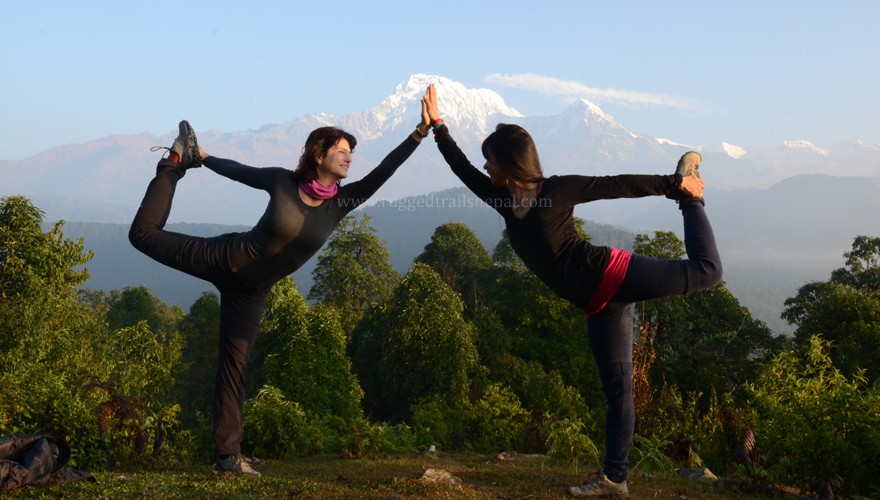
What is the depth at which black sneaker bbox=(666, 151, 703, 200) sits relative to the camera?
5.14m

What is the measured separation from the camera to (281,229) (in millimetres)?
5555

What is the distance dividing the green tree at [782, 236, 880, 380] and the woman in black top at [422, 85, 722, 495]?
21.7 m

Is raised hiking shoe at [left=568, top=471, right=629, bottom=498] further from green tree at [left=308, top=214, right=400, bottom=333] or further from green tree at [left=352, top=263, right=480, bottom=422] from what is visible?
green tree at [left=308, top=214, right=400, bottom=333]

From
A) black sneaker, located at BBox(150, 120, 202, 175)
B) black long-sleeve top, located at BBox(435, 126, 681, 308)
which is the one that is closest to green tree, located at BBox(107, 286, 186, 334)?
black sneaker, located at BBox(150, 120, 202, 175)

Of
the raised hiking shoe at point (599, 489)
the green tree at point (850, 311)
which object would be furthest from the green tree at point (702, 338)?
the raised hiking shoe at point (599, 489)

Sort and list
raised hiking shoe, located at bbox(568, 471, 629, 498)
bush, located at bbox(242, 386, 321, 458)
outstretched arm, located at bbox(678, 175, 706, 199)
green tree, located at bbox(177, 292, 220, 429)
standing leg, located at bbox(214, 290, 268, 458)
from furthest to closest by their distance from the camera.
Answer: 1. green tree, located at bbox(177, 292, 220, 429)
2. bush, located at bbox(242, 386, 321, 458)
3. standing leg, located at bbox(214, 290, 268, 458)
4. raised hiking shoe, located at bbox(568, 471, 629, 498)
5. outstretched arm, located at bbox(678, 175, 706, 199)

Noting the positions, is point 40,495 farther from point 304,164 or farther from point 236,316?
point 304,164

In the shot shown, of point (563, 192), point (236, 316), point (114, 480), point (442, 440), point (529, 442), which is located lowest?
point (442, 440)

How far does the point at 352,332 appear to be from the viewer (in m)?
36.5

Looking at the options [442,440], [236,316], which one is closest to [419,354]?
Answer: [442,440]

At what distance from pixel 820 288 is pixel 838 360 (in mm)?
7794

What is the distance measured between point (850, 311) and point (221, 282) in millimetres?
35980

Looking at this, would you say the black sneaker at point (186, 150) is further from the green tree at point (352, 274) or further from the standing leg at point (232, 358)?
the green tree at point (352, 274)

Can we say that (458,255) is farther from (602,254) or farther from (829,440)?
(602,254)
